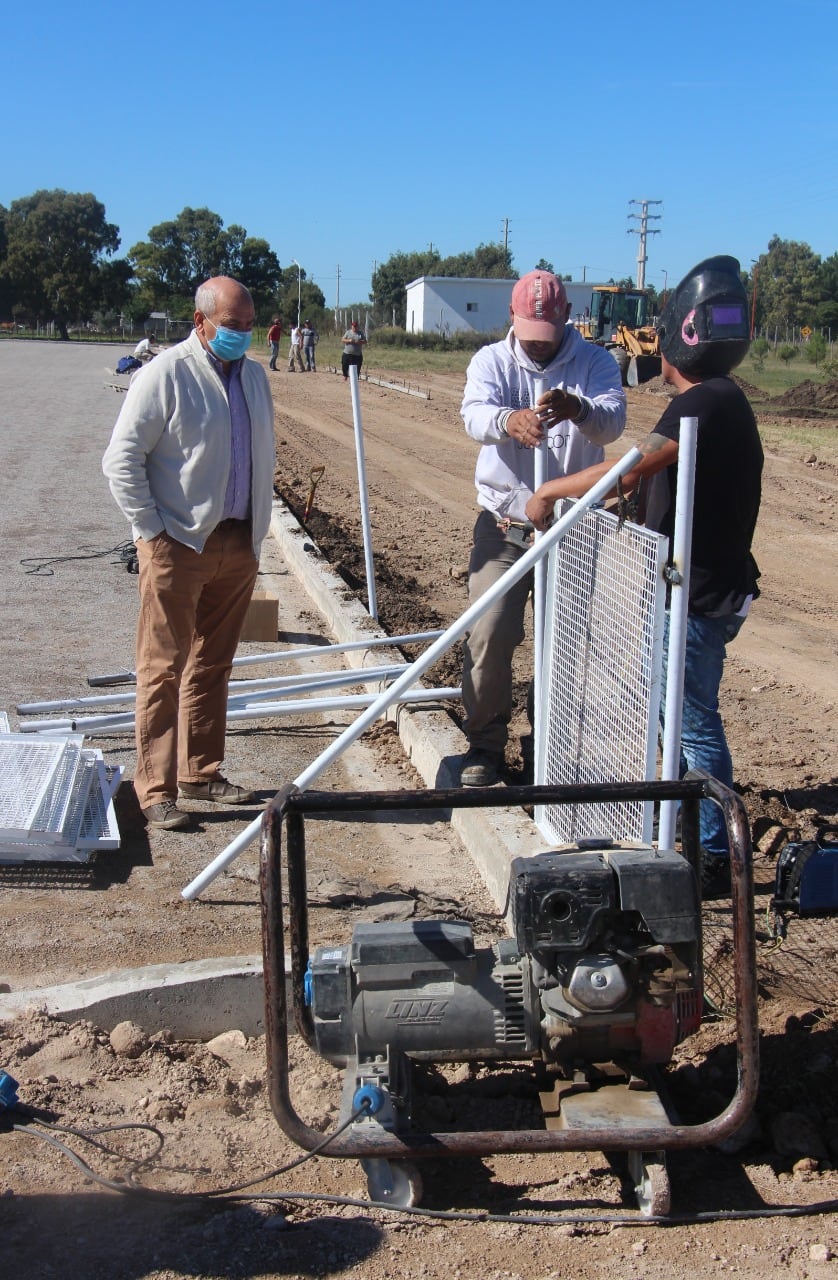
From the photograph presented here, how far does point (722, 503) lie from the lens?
433 cm

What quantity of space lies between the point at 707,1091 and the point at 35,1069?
6.37 ft

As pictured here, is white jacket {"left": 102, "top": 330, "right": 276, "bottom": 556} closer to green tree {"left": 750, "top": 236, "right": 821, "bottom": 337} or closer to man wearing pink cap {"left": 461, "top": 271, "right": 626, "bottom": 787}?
man wearing pink cap {"left": 461, "top": 271, "right": 626, "bottom": 787}

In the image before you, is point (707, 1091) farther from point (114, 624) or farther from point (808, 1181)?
point (114, 624)

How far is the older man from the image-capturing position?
15.7 ft

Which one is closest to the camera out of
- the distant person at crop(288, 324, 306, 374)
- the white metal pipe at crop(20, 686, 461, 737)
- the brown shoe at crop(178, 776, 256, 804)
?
the brown shoe at crop(178, 776, 256, 804)

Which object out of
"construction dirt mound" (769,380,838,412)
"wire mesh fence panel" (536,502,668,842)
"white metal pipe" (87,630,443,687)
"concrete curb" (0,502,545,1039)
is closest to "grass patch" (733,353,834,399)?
"construction dirt mound" (769,380,838,412)

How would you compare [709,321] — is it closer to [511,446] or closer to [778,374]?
[511,446]

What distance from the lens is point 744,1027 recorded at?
2.80 metres

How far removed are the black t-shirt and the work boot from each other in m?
1.25

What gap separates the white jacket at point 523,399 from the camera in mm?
4875


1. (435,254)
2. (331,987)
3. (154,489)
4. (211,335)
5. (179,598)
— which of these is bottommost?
(331,987)

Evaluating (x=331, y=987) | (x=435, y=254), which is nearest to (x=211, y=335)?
(x=331, y=987)

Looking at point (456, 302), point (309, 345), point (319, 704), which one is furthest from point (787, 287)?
point (319, 704)

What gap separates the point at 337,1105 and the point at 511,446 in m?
2.71
